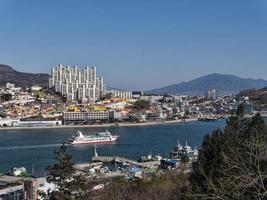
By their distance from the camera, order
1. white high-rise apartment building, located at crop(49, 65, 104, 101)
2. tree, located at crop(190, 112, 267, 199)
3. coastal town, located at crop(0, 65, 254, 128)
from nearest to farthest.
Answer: tree, located at crop(190, 112, 267, 199), coastal town, located at crop(0, 65, 254, 128), white high-rise apartment building, located at crop(49, 65, 104, 101)

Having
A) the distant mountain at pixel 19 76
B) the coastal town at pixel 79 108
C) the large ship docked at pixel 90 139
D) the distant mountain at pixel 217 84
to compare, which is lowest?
the large ship docked at pixel 90 139

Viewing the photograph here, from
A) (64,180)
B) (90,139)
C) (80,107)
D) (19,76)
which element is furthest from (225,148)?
(19,76)

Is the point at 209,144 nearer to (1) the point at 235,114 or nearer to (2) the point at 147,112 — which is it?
(1) the point at 235,114

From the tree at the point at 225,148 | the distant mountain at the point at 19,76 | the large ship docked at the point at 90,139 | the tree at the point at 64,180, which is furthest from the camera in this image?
the distant mountain at the point at 19,76

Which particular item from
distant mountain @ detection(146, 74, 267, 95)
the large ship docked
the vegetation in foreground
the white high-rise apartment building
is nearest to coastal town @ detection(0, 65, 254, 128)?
the white high-rise apartment building

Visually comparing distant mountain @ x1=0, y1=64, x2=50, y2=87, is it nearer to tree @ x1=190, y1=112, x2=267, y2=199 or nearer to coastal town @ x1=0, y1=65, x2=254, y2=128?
coastal town @ x1=0, y1=65, x2=254, y2=128

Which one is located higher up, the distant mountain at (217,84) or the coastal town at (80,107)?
the distant mountain at (217,84)

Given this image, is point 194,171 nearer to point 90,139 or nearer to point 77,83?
point 90,139

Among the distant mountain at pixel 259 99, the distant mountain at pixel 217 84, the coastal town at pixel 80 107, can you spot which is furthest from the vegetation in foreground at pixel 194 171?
the distant mountain at pixel 217 84

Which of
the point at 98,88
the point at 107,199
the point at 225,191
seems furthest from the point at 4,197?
the point at 98,88

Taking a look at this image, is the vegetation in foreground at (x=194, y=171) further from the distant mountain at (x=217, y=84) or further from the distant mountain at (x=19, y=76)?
the distant mountain at (x=217, y=84)
